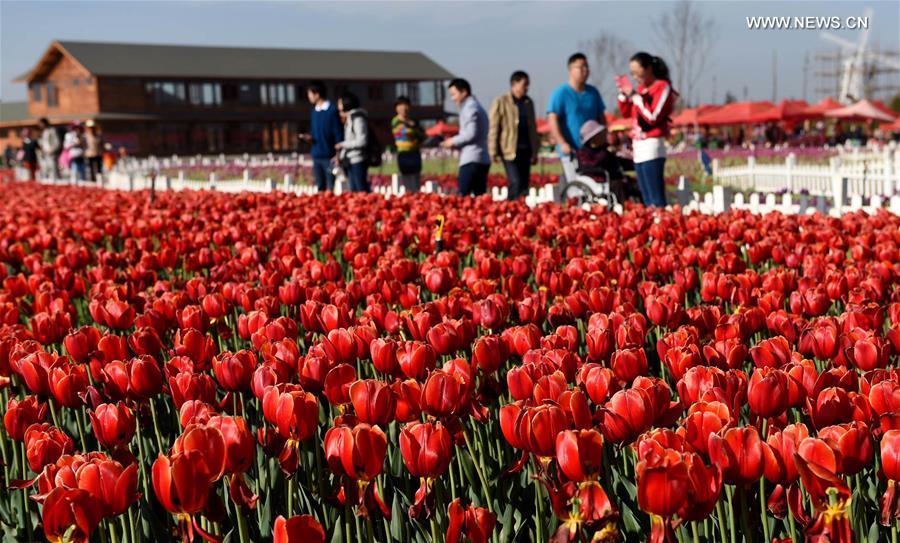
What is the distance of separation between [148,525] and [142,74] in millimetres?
58377

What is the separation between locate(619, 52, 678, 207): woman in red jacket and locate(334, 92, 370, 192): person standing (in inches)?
152

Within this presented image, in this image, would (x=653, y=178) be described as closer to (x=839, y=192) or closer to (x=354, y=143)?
(x=839, y=192)

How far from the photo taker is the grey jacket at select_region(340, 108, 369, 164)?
11.9m

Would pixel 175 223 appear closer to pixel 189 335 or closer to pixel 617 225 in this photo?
pixel 617 225

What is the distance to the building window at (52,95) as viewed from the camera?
60.3 meters

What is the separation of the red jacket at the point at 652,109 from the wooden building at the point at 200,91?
50712 mm

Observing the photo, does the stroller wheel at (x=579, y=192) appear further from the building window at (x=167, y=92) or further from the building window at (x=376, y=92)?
the building window at (x=376, y=92)

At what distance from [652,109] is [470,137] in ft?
8.09

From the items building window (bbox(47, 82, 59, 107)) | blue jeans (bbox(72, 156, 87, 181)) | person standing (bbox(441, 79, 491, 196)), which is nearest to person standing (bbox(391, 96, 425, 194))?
person standing (bbox(441, 79, 491, 196))

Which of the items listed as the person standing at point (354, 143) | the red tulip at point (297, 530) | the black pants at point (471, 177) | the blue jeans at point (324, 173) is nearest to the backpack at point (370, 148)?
the person standing at point (354, 143)

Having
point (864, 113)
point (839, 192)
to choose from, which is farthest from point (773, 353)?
point (864, 113)

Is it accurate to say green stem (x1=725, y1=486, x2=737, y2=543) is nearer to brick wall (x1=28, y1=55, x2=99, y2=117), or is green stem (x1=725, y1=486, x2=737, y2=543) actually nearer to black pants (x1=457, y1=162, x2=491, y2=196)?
black pants (x1=457, y1=162, x2=491, y2=196)

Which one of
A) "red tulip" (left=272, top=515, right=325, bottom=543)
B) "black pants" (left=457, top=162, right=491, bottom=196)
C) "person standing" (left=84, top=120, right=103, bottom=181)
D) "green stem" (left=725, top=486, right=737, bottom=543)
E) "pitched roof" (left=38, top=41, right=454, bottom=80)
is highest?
"pitched roof" (left=38, top=41, right=454, bottom=80)

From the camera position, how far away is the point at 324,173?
13.0 m
